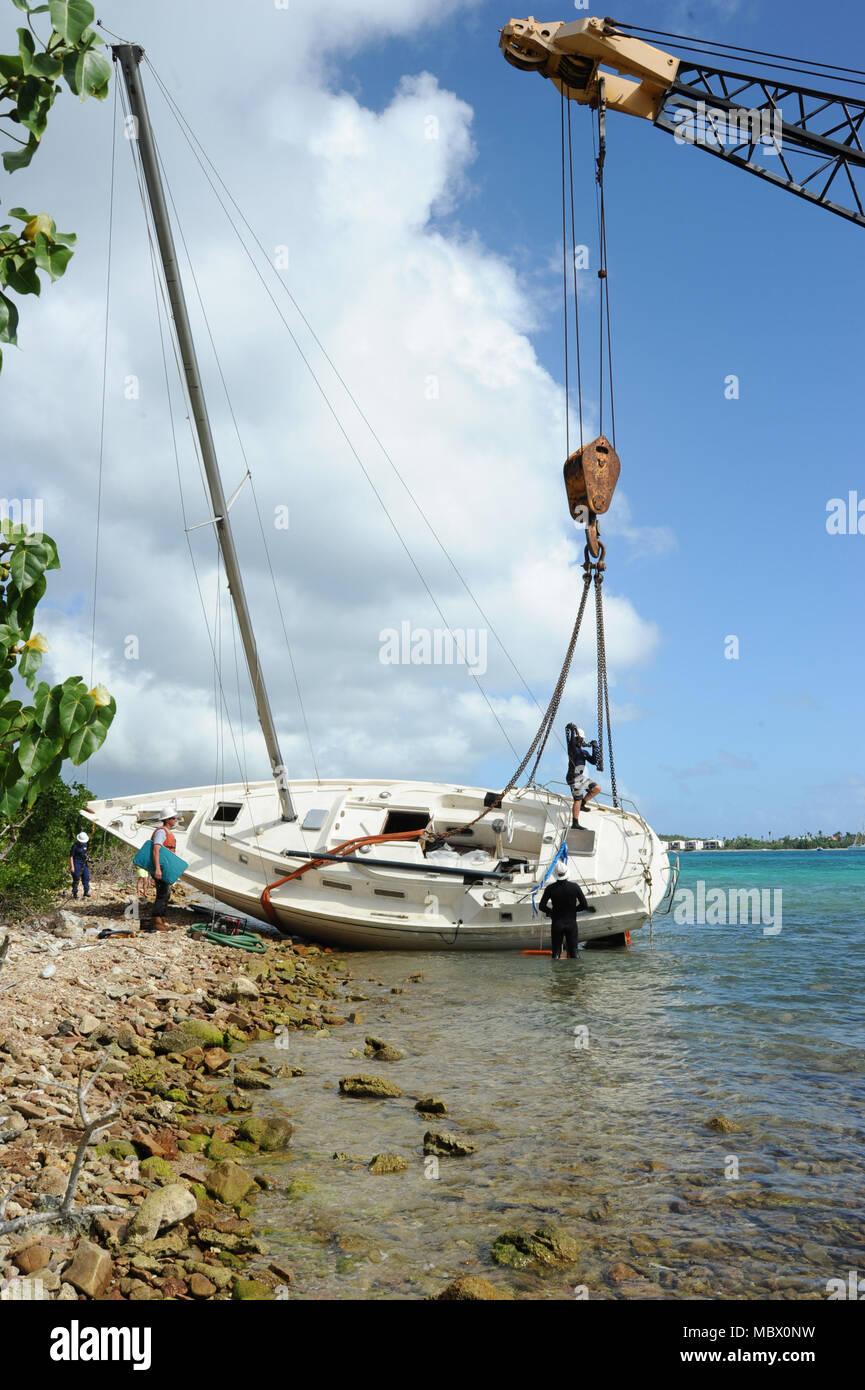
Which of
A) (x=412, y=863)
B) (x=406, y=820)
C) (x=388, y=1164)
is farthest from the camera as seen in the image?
(x=406, y=820)

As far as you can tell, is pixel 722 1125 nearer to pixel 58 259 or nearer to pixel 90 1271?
pixel 90 1271

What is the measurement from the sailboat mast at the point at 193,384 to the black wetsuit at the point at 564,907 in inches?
268

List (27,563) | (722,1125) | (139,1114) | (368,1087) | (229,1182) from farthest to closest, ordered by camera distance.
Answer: (368,1087)
(722,1125)
(139,1114)
(229,1182)
(27,563)

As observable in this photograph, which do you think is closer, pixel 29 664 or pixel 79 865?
pixel 29 664

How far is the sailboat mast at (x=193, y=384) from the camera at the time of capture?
15.6m

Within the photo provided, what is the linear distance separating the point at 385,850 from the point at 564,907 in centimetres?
411

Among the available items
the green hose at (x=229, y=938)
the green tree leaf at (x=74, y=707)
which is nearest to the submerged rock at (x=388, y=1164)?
the green tree leaf at (x=74, y=707)

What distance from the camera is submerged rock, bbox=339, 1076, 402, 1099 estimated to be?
8.52 m

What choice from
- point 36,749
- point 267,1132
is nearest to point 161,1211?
point 267,1132

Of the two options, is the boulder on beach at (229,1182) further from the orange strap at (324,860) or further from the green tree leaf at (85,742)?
the orange strap at (324,860)

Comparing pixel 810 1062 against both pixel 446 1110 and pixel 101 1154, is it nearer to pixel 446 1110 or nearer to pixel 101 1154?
pixel 446 1110

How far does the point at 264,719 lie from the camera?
19.5 metres

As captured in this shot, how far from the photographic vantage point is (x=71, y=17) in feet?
8.82
